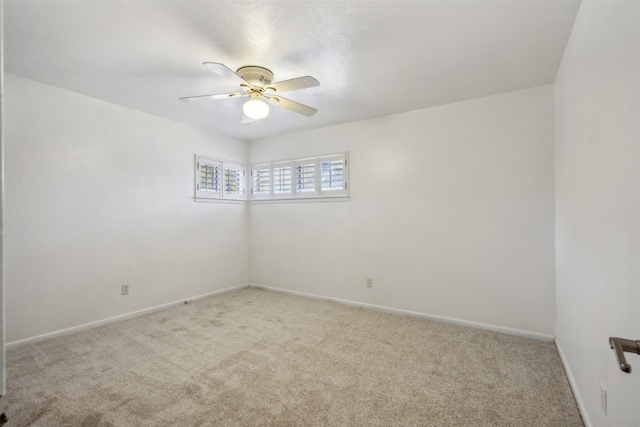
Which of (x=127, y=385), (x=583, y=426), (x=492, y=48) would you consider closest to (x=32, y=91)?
(x=127, y=385)

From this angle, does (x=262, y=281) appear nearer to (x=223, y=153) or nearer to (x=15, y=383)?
(x=223, y=153)

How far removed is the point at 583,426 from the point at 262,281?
4.02 meters

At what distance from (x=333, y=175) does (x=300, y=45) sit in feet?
7.03

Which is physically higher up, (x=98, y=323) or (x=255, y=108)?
(x=255, y=108)

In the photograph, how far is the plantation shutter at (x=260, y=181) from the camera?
4863mm

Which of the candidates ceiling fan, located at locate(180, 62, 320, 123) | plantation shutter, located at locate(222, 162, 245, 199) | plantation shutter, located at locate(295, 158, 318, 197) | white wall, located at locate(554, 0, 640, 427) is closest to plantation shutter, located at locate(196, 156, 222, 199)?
plantation shutter, located at locate(222, 162, 245, 199)

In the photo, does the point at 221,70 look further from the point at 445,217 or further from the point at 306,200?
the point at 445,217

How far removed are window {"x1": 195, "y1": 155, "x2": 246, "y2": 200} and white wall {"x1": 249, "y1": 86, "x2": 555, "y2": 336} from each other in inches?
42.7

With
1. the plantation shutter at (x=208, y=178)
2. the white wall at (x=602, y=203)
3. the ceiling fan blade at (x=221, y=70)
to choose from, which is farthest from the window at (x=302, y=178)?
the white wall at (x=602, y=203)

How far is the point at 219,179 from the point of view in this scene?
459 cm

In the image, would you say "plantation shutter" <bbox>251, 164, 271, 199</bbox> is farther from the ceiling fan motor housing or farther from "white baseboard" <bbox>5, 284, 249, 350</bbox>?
the ceiling fan motor housing

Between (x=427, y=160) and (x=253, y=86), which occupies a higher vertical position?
(x=253, y=86)

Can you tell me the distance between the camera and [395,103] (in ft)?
10.9

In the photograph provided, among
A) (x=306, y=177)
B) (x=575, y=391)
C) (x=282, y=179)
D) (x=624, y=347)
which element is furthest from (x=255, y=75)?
(x=575, y=391)
